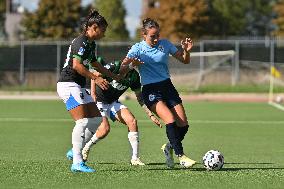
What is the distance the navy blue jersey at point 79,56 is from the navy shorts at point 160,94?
1.03 metres

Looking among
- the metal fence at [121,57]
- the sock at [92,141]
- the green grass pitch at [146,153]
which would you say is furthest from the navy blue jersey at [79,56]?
the metal fence at [121,57]

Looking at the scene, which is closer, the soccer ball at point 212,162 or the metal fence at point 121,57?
the soccer ball at point 212,162

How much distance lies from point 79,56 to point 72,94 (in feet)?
1.86

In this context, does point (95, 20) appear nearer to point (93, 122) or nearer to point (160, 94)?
point (93, 122)

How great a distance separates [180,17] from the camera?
64625 millimetres

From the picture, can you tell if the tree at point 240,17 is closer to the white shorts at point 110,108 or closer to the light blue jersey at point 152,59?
the white shorts at point 110,108

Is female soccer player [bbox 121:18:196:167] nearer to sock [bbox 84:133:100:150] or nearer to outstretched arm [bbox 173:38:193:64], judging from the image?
outstretched arm [bbox 173:38:193:64]

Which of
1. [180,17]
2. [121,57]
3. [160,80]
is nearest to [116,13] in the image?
[180,17]

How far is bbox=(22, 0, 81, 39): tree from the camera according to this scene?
62.7m

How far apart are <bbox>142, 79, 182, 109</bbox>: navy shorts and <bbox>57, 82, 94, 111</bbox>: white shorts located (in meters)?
1.07

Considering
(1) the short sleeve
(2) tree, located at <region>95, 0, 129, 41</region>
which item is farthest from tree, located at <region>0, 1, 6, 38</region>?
(1) the short sleeve

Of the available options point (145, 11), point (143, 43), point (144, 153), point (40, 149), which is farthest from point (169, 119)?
point (145, 11)

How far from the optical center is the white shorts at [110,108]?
13.1 meters

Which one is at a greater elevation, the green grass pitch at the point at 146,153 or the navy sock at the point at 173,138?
the navy sock at the point at 173,138
